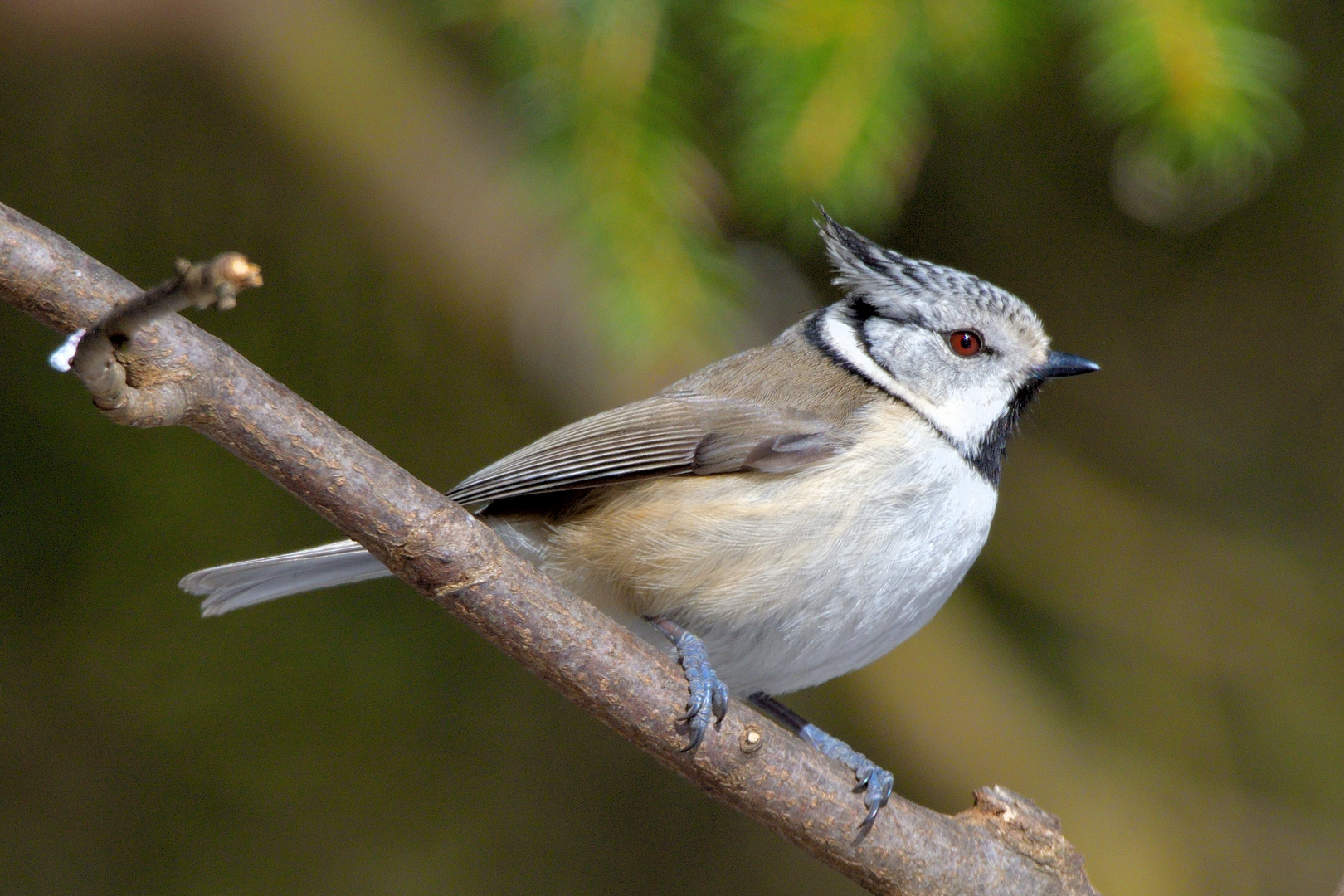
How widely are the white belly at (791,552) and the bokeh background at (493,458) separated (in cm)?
49

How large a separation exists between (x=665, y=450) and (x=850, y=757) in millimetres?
592

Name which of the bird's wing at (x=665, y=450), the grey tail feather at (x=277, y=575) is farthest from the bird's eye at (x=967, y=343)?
the grey tail feather at (x=277, y=575)

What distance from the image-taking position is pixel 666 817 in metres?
3.01

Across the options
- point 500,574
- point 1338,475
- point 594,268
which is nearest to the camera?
point 500,574

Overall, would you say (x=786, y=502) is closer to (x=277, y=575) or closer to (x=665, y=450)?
(x=665, y=450)

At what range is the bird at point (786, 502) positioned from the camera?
1790 mm

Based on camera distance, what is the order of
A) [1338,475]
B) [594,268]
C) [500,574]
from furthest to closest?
1. [1338,475]
2. [594,268]
3. [500,574]

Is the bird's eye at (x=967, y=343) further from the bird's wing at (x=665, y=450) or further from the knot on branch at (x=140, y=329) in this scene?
the knot on branch at (x=140, y=329)

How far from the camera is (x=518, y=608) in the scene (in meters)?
1.42

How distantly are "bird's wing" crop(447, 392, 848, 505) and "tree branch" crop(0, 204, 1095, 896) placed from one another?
1.43ft

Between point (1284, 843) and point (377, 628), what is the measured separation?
2.30 metres

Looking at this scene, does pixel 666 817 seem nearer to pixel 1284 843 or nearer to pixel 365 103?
pixel 1284 843

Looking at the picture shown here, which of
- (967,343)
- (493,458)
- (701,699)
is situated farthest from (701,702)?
(493,458)

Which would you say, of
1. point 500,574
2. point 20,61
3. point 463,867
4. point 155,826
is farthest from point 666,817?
point 20,61
